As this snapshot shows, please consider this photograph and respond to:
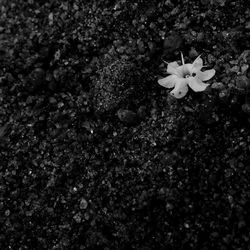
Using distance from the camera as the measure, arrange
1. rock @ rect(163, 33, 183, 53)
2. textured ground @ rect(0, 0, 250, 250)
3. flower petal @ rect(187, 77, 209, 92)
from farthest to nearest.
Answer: rock @ rect(163, 33, 183, 53) < flower petal @ rect(187, 77, 209, 92) < textured ground @ rect(0, 0, 250, 250)

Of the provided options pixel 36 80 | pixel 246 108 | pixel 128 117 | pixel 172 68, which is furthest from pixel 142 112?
pixel 36 80

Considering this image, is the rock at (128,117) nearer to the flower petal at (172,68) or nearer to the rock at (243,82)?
the flower petal at (172,68)

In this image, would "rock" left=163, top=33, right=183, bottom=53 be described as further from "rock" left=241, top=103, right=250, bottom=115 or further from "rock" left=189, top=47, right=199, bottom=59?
"rock" left=241, top=103, right=250, bottom=115

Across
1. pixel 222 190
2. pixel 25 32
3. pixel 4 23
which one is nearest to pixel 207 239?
pixel 222 190

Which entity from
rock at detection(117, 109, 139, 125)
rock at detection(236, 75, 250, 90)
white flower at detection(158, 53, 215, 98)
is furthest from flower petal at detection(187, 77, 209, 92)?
rock at detection(117, 109, 139, 125)

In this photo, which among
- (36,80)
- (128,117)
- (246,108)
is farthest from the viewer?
(36,80)

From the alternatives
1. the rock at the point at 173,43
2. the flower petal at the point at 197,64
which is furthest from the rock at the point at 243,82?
the rock at the point at 173,43

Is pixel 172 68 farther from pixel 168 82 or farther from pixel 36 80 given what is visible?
pixel 36 80

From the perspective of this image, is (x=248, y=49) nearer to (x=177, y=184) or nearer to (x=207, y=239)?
(x=177, y=184)

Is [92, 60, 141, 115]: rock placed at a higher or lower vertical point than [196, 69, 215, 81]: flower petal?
lower
